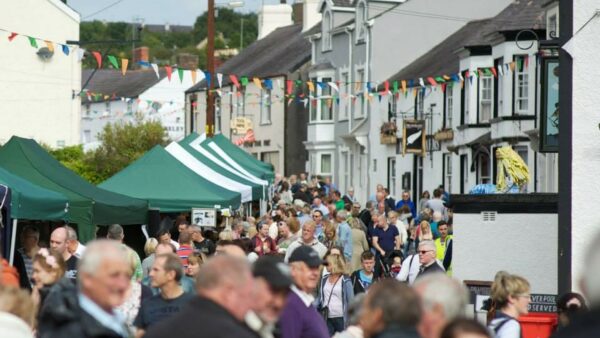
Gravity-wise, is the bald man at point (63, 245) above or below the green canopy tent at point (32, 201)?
below

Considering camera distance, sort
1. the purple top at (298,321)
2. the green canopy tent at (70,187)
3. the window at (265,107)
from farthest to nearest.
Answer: the window at (265,107)
the green canopy tent at (70,187)
the purple top at (298,321)

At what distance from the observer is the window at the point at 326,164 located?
6022 centimetres

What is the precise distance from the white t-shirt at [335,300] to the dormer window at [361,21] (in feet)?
131

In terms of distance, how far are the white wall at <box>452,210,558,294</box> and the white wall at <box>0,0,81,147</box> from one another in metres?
34.6

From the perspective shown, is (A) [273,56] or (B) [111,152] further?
(A) [273,56]

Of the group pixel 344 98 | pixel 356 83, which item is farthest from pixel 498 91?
pixel 344 98

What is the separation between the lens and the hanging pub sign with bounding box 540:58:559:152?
57.1 feet

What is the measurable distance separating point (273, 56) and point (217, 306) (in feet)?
207

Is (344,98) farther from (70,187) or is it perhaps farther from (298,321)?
(298,321)

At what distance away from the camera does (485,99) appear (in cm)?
4219

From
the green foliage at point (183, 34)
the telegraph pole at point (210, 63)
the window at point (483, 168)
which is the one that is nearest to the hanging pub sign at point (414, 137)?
the window at point (483, 168)

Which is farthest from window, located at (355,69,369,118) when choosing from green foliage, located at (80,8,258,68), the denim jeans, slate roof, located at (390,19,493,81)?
green foliage, located at (80,8,258,68)

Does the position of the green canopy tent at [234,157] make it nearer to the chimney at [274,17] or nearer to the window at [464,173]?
the window at [464,173]

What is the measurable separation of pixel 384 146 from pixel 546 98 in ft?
114
